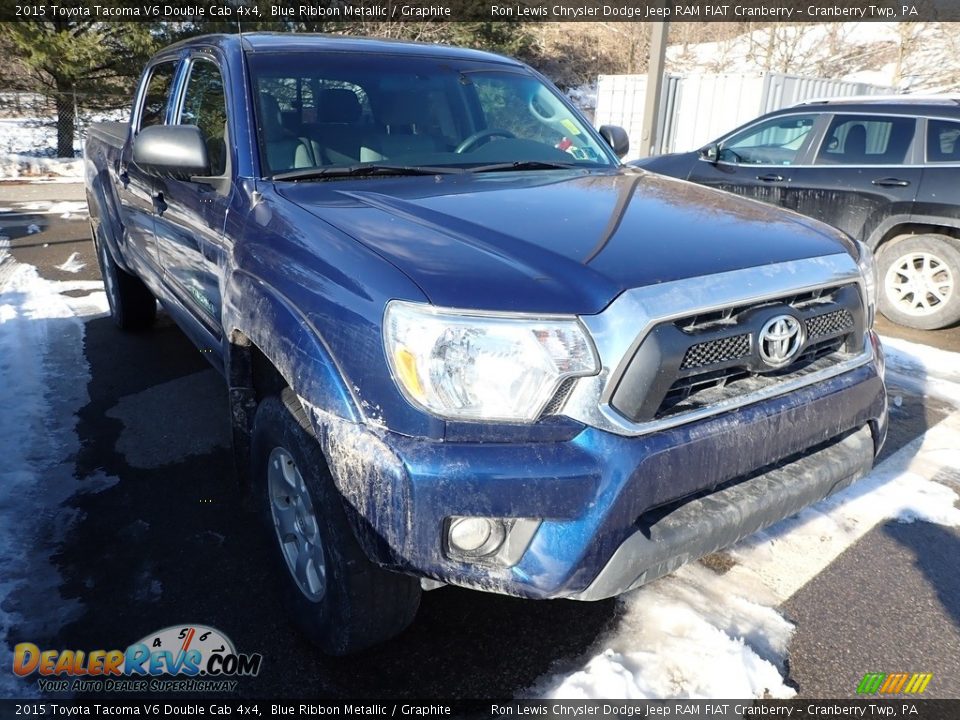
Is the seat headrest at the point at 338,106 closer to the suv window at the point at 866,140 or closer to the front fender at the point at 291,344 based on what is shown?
the front fender at the point at 291,344

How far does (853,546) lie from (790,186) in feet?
14.0

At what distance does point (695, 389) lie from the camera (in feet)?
6.57

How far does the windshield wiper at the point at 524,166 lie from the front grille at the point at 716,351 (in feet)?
4.55

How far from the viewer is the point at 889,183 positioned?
229 inches

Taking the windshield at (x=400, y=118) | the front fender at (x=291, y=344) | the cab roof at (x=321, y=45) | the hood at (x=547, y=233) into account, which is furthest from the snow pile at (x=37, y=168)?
the hood at (x=547, y=233)

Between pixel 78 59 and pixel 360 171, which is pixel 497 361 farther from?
pixel 78 59

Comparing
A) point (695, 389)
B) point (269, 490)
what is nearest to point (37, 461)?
point (269, 490)

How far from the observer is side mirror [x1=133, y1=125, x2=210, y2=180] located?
8.75 ft

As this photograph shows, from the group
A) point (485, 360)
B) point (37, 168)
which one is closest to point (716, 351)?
point (485, 360)

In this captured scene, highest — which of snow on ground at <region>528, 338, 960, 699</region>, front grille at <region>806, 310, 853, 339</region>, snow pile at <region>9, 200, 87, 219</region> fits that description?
front grille at <region>806, 310, 853, 339</region>

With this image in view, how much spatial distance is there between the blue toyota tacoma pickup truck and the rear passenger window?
155 inches

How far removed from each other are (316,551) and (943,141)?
229 inches

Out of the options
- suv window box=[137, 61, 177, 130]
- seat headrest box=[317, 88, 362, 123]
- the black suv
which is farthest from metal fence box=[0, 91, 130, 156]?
seat headrest box=[317, 88, 362, 123]

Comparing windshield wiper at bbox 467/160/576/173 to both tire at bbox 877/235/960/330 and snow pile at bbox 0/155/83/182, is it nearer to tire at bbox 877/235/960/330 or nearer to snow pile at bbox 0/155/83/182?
tire at bbox 877/235/960/330
